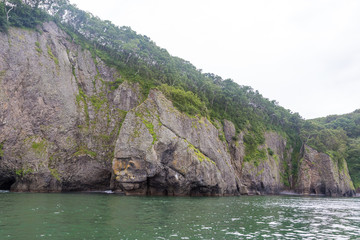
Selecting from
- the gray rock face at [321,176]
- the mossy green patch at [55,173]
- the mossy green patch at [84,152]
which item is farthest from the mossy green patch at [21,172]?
the gray rock face at [321,176]

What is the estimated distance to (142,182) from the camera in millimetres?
44688

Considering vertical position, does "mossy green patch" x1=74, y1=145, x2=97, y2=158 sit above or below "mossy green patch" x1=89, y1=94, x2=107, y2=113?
below

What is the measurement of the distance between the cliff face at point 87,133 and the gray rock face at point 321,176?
2867cm

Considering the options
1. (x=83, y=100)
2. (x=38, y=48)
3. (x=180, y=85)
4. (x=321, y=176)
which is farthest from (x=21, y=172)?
(x=321, y=176)

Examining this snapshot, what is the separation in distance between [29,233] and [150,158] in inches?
1238

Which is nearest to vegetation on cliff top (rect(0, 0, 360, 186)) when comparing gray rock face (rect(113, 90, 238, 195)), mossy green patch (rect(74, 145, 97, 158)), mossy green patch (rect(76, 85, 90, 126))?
gray rock face (rect(113, 90, 238, 195))

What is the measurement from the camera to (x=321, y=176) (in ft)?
270

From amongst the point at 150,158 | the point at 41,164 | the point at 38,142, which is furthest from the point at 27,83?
the point at 150,158

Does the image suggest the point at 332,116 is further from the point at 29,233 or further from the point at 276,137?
the point at 29,233

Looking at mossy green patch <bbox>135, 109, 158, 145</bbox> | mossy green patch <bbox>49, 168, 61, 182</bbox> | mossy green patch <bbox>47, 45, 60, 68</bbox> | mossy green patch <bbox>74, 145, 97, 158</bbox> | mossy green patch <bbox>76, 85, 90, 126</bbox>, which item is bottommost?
mossy green patch <bbox>49, 168, 61, 182</bbox>

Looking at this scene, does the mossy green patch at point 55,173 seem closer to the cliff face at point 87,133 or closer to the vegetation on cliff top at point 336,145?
the cliff face at point 87,133

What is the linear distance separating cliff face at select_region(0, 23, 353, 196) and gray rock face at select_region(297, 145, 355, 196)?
94.0 ft

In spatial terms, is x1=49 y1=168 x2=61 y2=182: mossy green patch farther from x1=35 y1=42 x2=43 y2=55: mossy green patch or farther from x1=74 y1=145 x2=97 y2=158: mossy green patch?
x1=35 y1=42 x2=43 y2=55: mossy green patch

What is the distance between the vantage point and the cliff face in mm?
44344
